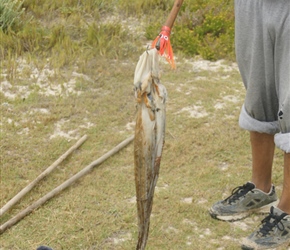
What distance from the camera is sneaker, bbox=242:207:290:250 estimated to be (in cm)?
354

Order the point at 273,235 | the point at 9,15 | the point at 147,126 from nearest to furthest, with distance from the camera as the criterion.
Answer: the point at 147,126
the point at 273,235
the point at 9,15

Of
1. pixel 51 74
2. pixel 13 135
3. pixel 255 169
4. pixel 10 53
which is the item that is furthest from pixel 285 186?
pixel 10 53

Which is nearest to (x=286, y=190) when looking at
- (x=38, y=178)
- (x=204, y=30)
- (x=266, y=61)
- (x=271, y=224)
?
(x=271, y=224)

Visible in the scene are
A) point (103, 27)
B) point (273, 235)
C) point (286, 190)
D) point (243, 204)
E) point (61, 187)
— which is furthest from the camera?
point (103, 27)

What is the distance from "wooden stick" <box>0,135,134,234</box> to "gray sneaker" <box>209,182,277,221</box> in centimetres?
102

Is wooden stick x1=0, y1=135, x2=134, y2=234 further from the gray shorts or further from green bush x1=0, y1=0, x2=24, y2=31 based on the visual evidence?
green bush x1=0, y1=0, x2=24, y2=31

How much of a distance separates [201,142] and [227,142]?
0.22m

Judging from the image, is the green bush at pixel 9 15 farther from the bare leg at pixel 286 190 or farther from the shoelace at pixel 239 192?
the bare leg at pixel 286 190

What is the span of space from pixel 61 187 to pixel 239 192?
4.01 feet

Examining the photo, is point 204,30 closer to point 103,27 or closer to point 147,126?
point 103,27

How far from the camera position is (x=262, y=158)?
3.73m

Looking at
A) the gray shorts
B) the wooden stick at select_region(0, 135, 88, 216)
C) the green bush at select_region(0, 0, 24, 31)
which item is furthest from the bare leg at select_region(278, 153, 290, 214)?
the green bush at select_region(0, 0, 24, 31)

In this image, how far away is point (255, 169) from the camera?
12.5ft

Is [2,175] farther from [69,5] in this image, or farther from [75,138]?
[69,5]
